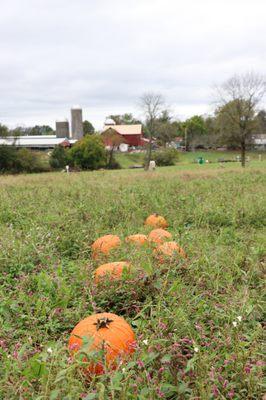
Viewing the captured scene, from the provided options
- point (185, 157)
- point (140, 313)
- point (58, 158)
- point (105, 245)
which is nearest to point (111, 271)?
point (140, 313)

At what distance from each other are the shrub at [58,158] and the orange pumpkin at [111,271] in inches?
1796

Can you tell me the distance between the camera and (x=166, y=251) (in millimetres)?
4508

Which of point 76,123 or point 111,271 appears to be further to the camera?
point 76,123

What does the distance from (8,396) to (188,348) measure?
1.33 m

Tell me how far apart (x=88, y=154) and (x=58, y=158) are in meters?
3.99

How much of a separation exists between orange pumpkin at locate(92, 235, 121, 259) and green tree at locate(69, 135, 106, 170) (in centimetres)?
4577

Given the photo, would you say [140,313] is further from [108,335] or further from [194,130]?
[194,130]

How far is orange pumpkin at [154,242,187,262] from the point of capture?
4.27m

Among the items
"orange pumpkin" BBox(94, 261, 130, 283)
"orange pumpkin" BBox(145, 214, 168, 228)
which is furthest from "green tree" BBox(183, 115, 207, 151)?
"orange pumpkin" BBox(94, 261, 130, 283)

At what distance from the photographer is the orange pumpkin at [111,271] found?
3992 mm

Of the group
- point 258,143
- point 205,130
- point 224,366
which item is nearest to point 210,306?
point 224,366

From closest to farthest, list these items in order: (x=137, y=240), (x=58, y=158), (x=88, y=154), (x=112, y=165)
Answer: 1. (x=137, y=240)
2. (x=58, y=158)
3. (x=88, y=154)
4. (x=112, y=165)

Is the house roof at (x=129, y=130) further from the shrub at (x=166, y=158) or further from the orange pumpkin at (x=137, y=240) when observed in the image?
the orange pumpkin at (x=137, y=240)

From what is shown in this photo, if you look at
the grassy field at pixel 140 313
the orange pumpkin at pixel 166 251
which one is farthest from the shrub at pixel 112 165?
the orange pumpkin at pixel 166 251
